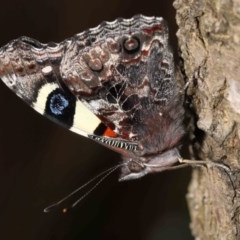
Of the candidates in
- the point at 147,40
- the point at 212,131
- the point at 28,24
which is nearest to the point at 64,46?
the point at 147,40

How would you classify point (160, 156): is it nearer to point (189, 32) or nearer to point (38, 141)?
point (189, 32)

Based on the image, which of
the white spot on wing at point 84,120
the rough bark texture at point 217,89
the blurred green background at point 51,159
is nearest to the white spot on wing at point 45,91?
the white spot on wing at point 84,120

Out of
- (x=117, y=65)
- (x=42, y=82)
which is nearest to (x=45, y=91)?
(x=42, y=82)

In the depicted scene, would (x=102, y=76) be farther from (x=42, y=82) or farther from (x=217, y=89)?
(x=217, y=89)

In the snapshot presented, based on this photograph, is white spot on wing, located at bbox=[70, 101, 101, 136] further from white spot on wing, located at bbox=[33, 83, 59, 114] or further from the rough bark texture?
the rough bark texture

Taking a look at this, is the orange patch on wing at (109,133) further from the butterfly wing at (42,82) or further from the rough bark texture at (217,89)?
the rough bark texture at (217,89)
